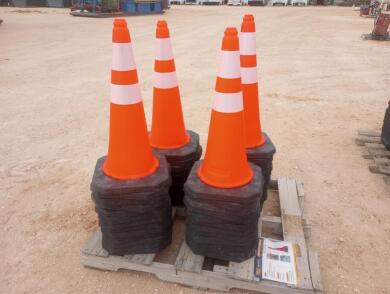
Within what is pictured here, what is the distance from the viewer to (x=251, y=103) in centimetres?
263

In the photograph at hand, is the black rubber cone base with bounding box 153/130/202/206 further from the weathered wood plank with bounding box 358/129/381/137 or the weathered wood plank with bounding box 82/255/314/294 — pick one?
the weathered wood plank with bounding box 358/129/381/137

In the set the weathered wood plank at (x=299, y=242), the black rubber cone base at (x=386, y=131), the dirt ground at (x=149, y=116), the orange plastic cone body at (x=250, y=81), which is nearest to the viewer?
the weathered wood plank at (x=299, y=242)

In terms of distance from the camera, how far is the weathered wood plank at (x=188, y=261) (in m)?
2.14

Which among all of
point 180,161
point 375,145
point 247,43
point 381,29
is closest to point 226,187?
point 180,161

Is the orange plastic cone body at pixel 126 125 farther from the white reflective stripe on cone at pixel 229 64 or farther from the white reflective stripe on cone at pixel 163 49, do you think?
the white reflective stripe on cone at pixel 229 64

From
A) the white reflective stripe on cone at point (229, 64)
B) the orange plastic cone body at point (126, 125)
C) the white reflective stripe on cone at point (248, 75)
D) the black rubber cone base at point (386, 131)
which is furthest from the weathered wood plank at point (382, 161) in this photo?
the orange plastic cone body at point (126, 125)

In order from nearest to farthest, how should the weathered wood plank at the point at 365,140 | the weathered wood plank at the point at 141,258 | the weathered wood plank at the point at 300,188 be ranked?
the weathered wood plank at the point at 141,258 < the weathered wood plank at the point at 300,188 < the weathered wood plank at the point at 365,140

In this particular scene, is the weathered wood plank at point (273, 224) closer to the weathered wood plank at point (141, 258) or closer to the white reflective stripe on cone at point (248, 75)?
the weathered wood plank at point (141, 258)

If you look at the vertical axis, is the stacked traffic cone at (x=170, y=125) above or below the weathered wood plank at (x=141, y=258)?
above

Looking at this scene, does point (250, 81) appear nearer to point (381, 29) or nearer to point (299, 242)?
point (299, 242)

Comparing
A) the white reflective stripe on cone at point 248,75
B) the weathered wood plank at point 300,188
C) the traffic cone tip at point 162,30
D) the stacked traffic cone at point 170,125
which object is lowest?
the weathered wood plank at point 300,188

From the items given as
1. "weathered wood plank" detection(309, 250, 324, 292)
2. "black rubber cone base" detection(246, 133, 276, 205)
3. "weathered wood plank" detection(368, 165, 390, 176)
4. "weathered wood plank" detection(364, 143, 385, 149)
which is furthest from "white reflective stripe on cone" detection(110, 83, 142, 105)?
"weathered wood plank" detection(364, 143, 385, 149)

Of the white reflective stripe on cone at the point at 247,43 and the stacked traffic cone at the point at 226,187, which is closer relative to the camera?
the stacked traffic cone at the point at 226,187

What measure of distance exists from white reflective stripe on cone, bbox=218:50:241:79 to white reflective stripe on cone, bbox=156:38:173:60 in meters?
0.60
